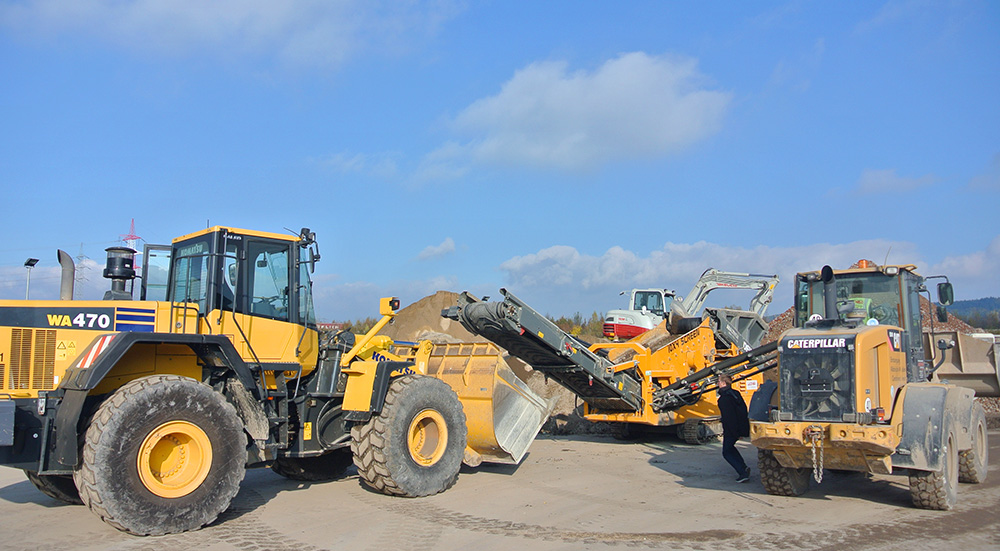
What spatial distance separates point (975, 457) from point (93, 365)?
9012 mm

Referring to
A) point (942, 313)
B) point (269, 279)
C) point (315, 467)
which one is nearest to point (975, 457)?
point (942, 313)

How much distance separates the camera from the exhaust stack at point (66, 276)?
723 centimetres

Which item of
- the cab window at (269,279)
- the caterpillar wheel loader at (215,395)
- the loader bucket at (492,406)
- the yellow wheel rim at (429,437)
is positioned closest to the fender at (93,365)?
the caterpillar wheel loader at (215,395)

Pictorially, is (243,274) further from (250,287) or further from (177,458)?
(177,458)

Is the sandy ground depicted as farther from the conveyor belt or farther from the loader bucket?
the conveyor belt

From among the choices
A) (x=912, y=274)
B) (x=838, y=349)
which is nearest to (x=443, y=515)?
(x=838, y=349)

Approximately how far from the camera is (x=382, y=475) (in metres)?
7.81

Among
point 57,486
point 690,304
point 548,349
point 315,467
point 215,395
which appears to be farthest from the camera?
point 690,304

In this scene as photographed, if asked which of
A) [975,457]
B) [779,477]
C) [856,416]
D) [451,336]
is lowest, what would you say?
[779,477]

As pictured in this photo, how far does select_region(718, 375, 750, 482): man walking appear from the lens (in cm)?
897

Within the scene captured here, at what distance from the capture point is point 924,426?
6.96 meters

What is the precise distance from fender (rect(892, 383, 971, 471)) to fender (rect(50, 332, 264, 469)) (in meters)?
6.38

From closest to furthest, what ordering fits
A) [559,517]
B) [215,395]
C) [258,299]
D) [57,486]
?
[215,395]
[559,517]
[57,486]
[258,299]

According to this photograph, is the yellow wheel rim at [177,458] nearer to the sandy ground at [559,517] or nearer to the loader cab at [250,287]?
the sandy ground at [559,517]
